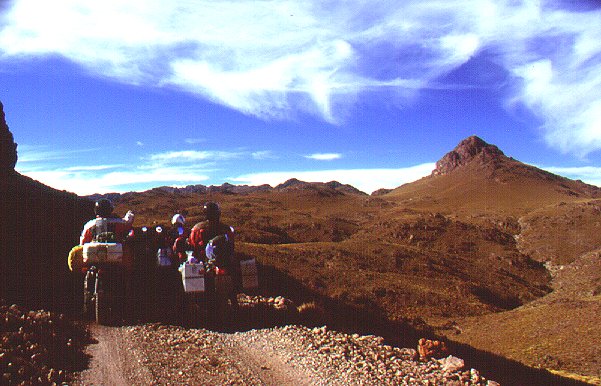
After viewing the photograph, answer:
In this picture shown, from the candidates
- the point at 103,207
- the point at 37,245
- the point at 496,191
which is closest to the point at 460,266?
the point at 37,245

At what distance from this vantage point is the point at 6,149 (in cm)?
3972

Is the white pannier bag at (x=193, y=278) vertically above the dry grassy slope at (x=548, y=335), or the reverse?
the white pannier bag at (x=193, y=278)

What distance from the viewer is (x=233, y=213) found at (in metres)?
88.4

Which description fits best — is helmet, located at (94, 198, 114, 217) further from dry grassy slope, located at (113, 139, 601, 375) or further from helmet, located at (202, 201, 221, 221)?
dry grassy slope, located at (113, 139, 601, 375)

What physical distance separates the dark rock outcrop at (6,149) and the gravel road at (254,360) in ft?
101

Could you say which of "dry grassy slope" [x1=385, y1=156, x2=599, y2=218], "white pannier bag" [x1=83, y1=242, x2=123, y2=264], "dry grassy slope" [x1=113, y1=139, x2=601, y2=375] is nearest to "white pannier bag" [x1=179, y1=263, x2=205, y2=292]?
"white pannier bag" [x1=83, y1=242, x2=123, y2=264]

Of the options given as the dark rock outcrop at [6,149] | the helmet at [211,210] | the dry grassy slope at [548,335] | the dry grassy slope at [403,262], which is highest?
the dark rock outcrop at [6,149]

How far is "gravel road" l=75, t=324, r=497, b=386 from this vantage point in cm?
817

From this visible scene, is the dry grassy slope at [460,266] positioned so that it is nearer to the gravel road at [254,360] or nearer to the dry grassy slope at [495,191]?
the dry grassy slope at [495,191]

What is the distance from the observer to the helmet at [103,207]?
10155 mm

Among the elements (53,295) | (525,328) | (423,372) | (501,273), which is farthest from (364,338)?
(501,273)

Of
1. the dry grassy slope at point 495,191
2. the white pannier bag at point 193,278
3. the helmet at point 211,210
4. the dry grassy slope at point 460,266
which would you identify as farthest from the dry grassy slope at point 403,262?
the dry grassy slope at point 495,191

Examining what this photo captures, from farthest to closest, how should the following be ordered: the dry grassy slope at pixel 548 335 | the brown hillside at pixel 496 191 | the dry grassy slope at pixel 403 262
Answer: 1. the brown hillside at pixel 496 191
2. the dry grassy slope at pixel 403 262
3. the dry grassy slope at pixel 548 335

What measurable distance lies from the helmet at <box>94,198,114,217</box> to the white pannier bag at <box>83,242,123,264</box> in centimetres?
87
